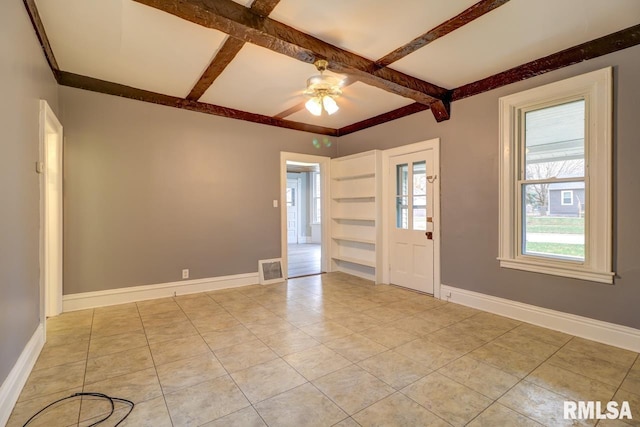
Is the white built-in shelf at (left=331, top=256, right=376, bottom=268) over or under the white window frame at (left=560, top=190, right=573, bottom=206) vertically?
under

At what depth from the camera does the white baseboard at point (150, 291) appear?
139 inches

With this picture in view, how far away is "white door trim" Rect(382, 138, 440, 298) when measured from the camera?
3998 mm

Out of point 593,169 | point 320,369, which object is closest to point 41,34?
point 320,369

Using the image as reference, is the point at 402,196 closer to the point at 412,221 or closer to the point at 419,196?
the point at 419,196

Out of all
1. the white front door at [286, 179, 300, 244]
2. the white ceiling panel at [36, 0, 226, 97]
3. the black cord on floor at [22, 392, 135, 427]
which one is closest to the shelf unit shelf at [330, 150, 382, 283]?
the white ceiling panel at [36, 0, 226, 97]

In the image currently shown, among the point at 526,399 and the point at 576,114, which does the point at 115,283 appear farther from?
the point at 576,114

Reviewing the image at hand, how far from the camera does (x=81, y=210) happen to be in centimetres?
354

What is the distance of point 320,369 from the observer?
2.26 m

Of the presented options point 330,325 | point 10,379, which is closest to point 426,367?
point 330,325

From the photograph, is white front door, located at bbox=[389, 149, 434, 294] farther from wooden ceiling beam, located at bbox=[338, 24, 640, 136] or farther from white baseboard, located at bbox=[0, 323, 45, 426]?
white baseboard, located at bbox=[0, 323, 45, 426]

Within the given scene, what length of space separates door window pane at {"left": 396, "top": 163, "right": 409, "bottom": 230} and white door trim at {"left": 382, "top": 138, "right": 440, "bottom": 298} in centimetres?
14

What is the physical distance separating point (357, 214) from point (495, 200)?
2.26 meters

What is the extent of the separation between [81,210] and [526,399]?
4544 mm

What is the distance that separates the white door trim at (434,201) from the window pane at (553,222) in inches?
39.1
